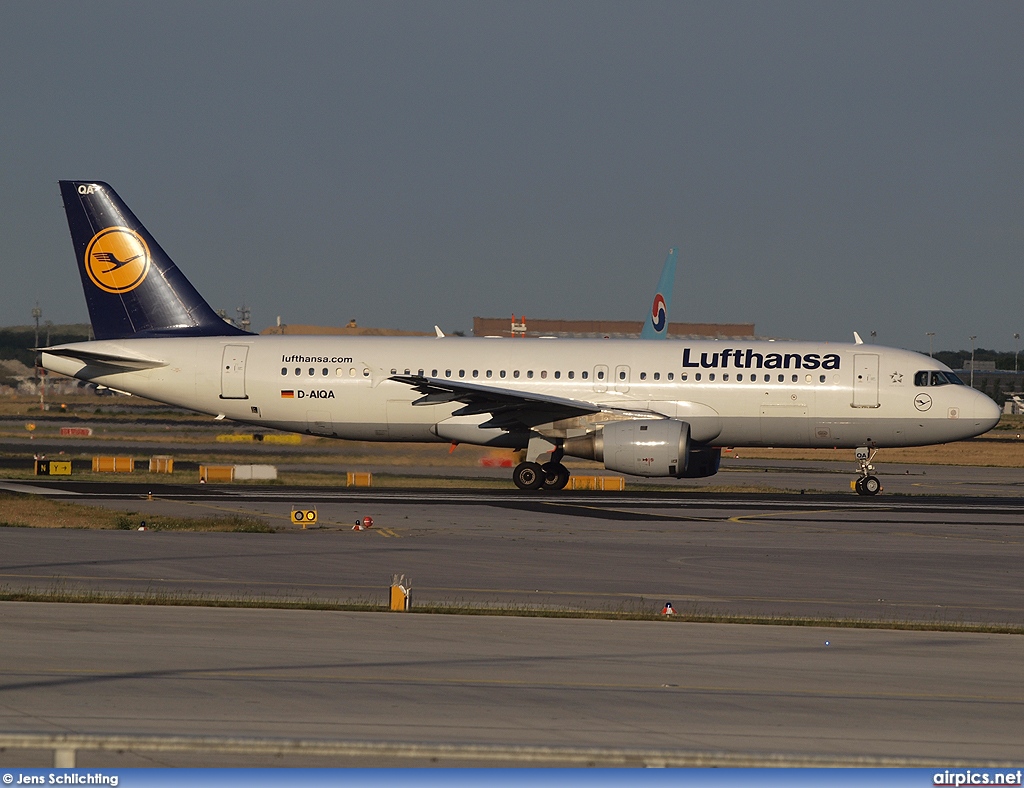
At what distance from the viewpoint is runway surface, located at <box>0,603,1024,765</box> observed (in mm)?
8820

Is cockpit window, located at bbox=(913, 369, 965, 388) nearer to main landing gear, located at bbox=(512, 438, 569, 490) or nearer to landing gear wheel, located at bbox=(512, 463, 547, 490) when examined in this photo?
main landing gear, located at bbox=(512, 438, 569, 490)

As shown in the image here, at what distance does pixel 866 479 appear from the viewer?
114ft

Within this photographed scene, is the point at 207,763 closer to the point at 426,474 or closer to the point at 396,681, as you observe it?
the point at 396,681

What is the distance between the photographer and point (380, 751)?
543 cm

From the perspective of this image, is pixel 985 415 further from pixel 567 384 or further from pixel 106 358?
pixel 106 358

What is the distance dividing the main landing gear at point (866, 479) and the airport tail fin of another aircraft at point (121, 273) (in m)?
19.6

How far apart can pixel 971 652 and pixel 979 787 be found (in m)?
8.06

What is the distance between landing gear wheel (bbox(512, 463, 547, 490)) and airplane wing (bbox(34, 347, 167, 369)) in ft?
36.9

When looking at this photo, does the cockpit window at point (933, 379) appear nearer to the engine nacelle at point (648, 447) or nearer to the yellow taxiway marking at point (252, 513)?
the engine nacelle at point (648, 447)

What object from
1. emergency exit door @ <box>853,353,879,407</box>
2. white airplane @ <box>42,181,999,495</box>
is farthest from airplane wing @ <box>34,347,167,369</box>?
emergency exit door @ <box>853,353,879,407</box>

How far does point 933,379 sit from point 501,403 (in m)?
12.7

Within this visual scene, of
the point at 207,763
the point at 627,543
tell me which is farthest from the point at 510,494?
the point at 207,763

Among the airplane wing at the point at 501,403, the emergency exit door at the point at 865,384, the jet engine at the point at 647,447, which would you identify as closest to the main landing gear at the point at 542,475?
the airplane wing at the point at 501,403

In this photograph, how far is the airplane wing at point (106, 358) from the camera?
3553cm
